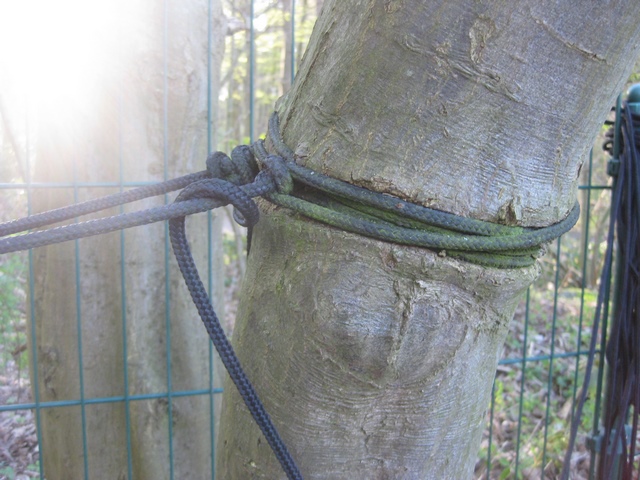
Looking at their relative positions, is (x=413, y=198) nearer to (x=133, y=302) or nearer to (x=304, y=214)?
(x=304, y=214)

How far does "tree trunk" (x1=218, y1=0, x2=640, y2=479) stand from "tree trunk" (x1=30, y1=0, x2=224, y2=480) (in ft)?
5.33

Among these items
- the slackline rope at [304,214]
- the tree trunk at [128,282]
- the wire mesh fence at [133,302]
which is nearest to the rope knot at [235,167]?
the slackline rope at [304,214]

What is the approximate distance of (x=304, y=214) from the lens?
0.87 m

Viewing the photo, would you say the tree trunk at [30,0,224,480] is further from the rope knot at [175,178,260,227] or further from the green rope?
the green rope

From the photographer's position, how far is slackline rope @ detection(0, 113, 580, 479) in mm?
824

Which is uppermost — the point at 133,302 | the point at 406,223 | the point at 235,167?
the point at 235,167

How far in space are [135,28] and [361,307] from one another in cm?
207

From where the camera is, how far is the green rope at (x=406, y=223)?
0.82 m

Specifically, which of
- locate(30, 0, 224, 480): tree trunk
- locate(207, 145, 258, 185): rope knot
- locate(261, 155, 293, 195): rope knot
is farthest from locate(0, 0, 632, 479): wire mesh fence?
locate(261, 155, 293, 195): rope knot

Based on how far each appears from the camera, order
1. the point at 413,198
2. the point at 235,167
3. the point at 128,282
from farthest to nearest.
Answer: the point at 128,282
the point at 235,167
the point at 413,198

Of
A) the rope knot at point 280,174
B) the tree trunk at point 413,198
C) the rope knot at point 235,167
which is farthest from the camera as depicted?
the rope knot at point 235,167

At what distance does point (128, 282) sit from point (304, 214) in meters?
1.88

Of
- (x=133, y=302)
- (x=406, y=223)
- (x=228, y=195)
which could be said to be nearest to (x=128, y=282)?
(x=133, y=302)

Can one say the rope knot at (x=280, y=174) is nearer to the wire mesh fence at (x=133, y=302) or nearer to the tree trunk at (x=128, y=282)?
the wire mesh fence at (x=133, y=302)
